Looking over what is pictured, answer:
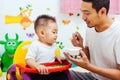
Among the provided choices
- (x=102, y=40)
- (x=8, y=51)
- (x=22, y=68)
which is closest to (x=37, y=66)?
(x=22, y=68)

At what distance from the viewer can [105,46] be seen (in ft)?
4.18

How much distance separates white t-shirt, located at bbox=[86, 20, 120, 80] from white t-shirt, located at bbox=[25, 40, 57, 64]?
24 centimetres

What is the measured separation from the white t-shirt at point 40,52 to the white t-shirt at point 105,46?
0.24 m

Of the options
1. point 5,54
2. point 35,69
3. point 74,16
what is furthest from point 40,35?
point 74,16

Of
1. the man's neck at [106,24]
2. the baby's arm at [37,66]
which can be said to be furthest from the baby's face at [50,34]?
the man's neck at [106,24]

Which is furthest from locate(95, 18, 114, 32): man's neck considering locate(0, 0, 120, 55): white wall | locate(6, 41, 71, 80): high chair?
locate(0, 0, 120, 55): white wall

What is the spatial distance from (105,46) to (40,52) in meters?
0.37

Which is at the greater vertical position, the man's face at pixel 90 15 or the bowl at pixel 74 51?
the man's face at pixel 90 15

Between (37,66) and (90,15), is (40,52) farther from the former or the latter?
(90,15)

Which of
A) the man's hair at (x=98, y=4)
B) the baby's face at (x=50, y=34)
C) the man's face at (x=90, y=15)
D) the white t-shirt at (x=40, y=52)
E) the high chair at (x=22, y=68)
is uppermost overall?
the man's hair at (x=98, y=4)

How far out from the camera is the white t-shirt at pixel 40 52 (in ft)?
4.50

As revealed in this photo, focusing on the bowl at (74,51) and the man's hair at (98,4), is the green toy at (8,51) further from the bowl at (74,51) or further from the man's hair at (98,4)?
the man's hair at (98,4)

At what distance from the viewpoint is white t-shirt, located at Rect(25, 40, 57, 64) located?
1371 mm

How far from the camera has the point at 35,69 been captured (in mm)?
1239
